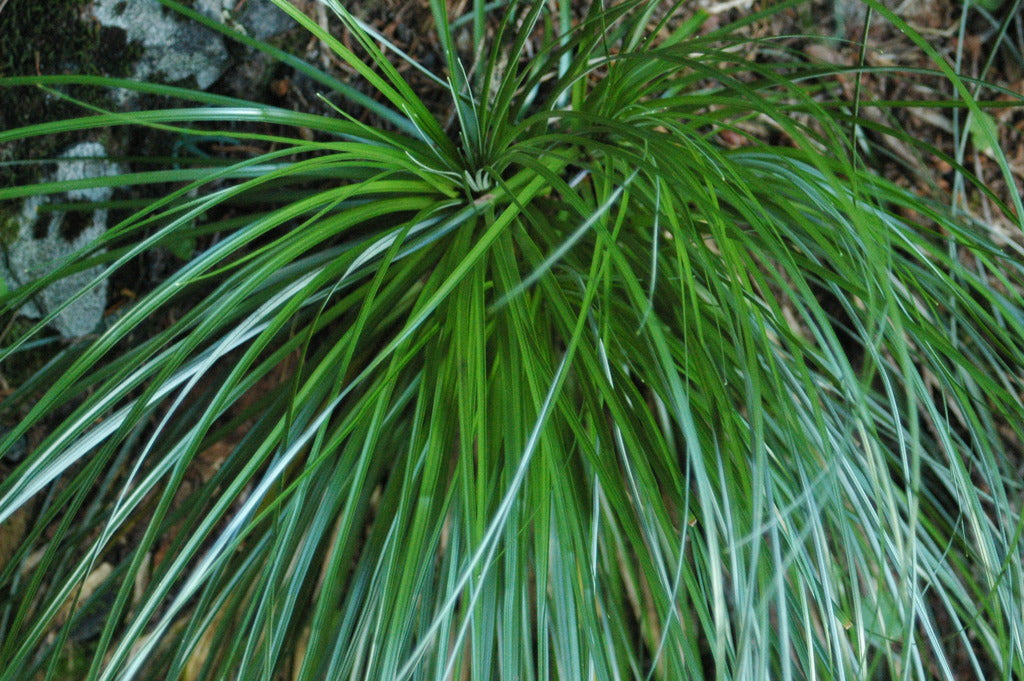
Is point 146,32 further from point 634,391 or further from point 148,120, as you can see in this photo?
point 634,391

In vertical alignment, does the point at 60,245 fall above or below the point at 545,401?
above

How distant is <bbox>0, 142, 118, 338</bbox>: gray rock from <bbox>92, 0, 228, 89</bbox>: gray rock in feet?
0.44

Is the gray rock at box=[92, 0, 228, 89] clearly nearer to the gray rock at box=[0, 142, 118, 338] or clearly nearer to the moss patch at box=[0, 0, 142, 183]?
the moss patch at box=[0, 0, 142, 183]

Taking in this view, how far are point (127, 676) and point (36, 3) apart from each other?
2.73 feet

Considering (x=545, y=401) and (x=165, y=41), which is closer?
(x=545, y=401)

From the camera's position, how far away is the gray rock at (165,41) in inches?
37.9

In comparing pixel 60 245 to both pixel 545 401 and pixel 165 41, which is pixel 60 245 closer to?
pixel 165 41

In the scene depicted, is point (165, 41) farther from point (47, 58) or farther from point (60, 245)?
point (60, 245)

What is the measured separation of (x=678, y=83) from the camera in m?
0.86

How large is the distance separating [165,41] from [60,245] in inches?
12.0

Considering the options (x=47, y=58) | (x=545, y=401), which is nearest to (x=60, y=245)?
(x=47, y=58)

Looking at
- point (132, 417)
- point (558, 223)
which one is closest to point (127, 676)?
point (132, 417)

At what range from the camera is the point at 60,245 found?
980 mm

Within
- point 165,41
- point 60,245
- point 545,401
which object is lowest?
point 545,401
